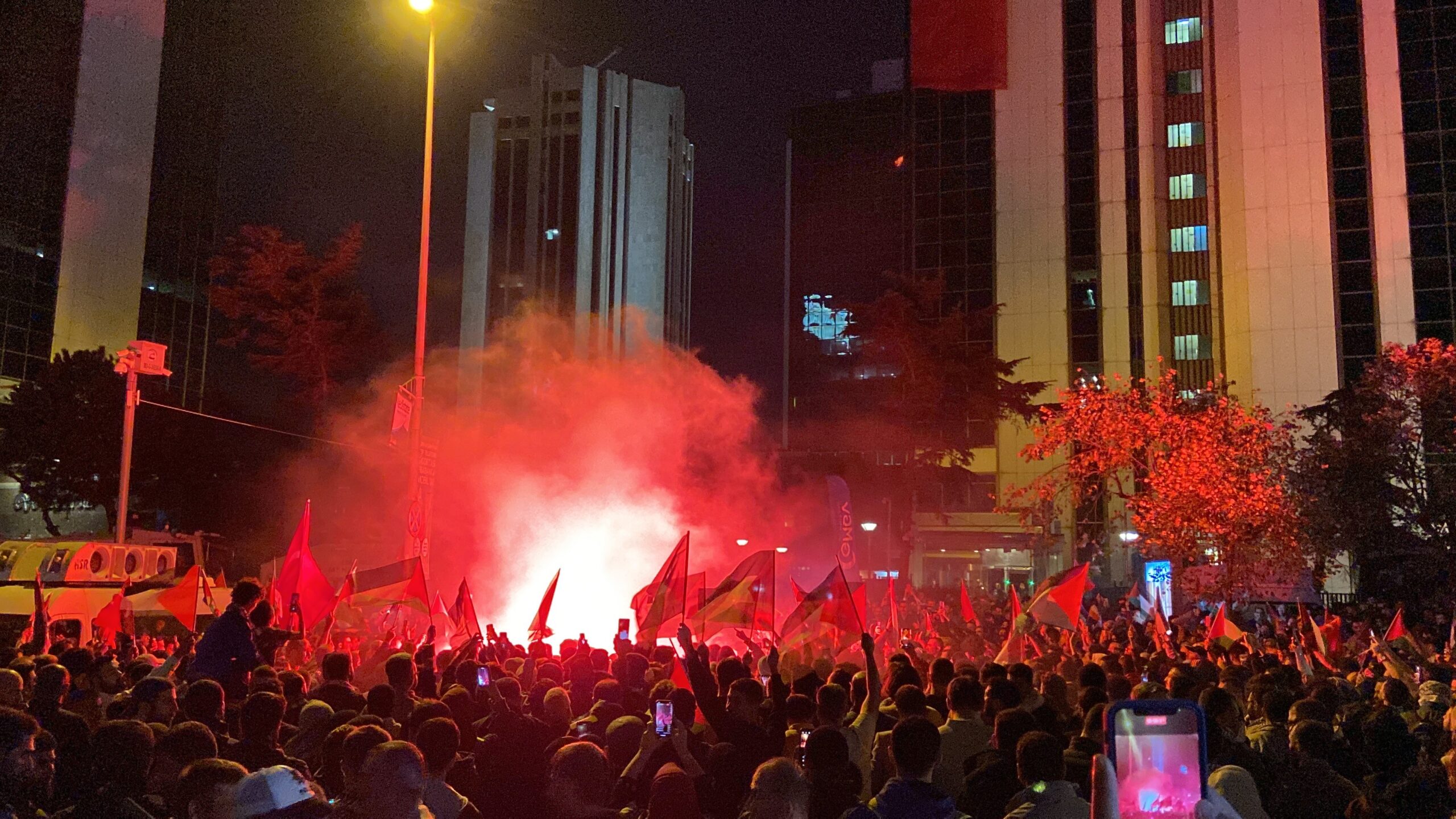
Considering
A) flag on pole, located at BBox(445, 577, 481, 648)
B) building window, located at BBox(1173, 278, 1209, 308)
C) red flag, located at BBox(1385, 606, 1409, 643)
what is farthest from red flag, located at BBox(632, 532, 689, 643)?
building window, located at BBox(1173, 278, 1209, 308)

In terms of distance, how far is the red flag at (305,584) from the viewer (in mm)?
12719

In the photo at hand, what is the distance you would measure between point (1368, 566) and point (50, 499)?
39.8 m

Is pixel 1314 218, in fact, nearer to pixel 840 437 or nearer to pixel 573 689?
pixel 840 437

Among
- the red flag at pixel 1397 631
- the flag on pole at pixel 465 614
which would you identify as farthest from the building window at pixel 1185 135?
the flag on pole at pixel 465 614

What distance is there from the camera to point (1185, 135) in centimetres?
4856

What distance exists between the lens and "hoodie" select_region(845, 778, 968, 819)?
176 inches

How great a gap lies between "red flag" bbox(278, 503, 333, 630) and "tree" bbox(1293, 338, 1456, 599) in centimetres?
2540

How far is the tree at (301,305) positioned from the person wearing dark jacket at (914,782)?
3434 cm

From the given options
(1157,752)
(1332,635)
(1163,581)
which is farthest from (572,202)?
(1157,752)

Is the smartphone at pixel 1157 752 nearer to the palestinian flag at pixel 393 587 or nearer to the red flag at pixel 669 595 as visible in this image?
the red flag at pixel 669 595

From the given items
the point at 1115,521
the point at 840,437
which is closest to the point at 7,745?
the point at 1115,521

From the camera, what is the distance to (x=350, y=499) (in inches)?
1464

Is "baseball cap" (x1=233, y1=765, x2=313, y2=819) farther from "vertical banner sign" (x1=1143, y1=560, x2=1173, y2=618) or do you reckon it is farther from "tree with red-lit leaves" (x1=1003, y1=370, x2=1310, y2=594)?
"tree with red-lit leaves" (x1=1003, y1=370, x2=1310, y2=594)

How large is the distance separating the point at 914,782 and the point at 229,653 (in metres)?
5.29
